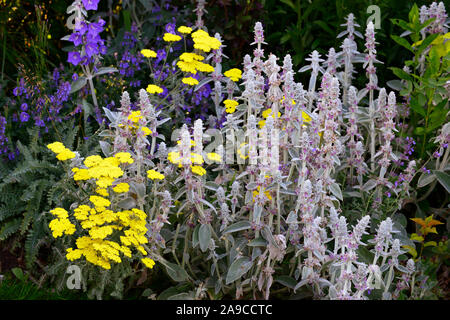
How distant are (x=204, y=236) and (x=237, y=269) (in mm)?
222

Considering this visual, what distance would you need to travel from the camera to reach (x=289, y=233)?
2.96 m

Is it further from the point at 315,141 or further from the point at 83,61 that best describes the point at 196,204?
the point at 83,61

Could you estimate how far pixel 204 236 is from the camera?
289cm

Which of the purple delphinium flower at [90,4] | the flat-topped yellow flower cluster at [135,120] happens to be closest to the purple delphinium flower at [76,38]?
the purple delphinium flower at [90,4]

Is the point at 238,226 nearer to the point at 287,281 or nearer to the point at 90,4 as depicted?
the point at 287,281

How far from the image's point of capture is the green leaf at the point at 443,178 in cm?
337

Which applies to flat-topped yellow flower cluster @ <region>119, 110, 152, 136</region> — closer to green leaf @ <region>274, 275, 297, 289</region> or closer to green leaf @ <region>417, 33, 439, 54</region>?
green leaf @ <region>274, 275, 297, 289</region>

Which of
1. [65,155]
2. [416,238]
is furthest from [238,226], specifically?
[416,238]

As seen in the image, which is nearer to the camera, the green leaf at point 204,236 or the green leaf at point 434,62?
the green leaf at point 204,236

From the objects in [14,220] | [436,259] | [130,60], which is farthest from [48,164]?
[436,259]

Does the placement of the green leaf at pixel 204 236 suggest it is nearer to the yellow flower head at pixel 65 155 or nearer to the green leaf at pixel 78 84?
the yellow flower head at pixel 65 155

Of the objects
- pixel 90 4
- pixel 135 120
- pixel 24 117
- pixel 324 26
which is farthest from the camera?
pixel 324 26

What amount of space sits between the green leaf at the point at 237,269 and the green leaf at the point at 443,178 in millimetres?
1225

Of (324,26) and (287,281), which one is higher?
(324,26)
